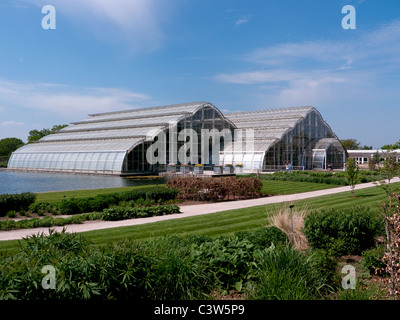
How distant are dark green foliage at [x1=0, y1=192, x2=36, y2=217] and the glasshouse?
2497 cm

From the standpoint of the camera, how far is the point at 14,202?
14.8 m

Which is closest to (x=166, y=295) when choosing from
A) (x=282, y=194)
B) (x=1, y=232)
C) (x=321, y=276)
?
(x=321, y=276)

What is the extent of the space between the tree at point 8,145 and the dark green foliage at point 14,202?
8183cm

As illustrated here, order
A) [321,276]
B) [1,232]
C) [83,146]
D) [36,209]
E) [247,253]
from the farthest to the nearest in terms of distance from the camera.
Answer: [83,146], [36,209], [1,232], [247,253], [321,276]

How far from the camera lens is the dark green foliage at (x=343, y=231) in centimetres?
798

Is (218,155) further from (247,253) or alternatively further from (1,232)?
(247,253)

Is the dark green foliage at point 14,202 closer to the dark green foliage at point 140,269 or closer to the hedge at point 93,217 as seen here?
the hedge at point 93,217

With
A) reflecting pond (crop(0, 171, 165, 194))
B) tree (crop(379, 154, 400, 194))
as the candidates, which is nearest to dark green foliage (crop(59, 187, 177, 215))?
reflecting pond (crop(0, 171, 165, 194))

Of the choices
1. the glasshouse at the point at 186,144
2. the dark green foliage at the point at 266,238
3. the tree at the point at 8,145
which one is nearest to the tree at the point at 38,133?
the tree at the point at 8,145

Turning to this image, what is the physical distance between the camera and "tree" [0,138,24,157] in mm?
88700

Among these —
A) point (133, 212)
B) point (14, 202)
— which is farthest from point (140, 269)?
point (14, 202)

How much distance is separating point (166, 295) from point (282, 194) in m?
17.5

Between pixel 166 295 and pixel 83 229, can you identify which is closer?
pixel 166 295

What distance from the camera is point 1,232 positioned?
11867mm
